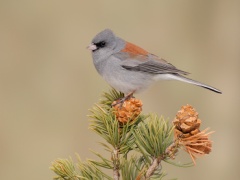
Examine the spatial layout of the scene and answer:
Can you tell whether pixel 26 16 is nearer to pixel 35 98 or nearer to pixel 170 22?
pixel 35 98

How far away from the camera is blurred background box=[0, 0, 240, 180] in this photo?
3.12m

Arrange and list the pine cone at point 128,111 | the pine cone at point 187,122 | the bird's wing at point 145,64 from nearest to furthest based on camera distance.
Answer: the pine cone at point 187,122 < the pine cone at point 128,111 < the bird's wing at point 145,64

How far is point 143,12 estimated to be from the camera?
3.32 m

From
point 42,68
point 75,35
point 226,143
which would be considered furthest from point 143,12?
point 226,143

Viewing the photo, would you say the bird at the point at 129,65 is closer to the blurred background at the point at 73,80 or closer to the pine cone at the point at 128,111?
the pine cone at the point at 128,111

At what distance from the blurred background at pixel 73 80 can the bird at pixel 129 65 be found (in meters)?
1.14

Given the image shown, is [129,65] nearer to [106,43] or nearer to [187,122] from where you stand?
[106,43]

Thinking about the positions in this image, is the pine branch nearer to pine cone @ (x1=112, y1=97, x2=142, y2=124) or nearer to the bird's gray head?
pine cone @ (x1=112, y1=97, x2=142, y2=124)

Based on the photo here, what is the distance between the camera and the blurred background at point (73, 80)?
3.12m

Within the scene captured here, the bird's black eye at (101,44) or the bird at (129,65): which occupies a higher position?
the bird's black eye at (101,44)

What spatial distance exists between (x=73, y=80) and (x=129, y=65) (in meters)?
1.35

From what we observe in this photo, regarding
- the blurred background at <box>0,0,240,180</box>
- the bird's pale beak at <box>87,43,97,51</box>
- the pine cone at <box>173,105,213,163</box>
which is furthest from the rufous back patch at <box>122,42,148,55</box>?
the blurred background at <box>0,0,240,180</box>

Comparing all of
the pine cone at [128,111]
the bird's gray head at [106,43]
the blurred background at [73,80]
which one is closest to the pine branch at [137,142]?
the pine cone at [128,111]

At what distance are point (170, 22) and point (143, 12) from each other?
0.21 meters
